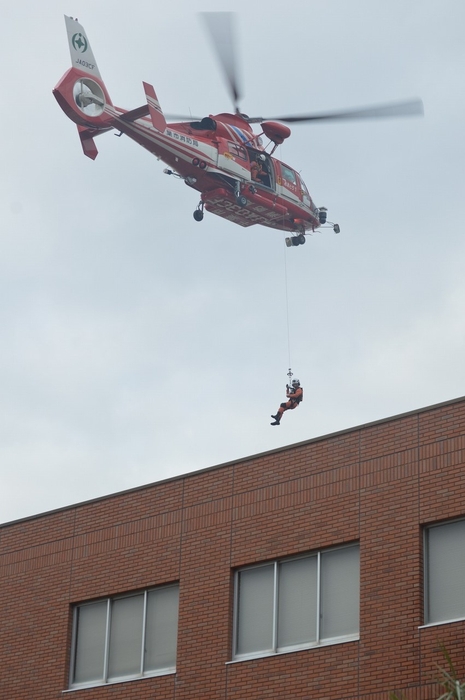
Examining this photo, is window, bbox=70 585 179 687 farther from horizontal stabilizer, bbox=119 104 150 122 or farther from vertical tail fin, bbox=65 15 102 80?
vertical tail fin, bbox=65 15 102 80

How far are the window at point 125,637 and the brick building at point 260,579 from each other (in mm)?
26

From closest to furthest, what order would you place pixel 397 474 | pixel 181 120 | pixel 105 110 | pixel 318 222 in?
pixel 397 474, pixel 105 110, pixel 181 120, pixel 318 222

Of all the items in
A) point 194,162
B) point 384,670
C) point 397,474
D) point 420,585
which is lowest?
point 384,670

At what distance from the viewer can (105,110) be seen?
102ft

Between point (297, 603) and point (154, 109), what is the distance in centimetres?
1445

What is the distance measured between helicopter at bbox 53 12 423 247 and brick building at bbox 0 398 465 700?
10.2 meters

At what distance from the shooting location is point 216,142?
3338cm

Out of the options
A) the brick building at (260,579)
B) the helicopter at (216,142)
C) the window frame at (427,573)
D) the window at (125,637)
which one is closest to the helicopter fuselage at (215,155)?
the helicopter at (216,142)

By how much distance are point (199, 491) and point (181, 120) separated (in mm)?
13443

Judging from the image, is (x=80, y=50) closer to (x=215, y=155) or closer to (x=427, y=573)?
(x=215, y=155)

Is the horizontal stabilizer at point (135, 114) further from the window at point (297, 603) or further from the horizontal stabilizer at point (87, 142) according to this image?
the window at point (297, 603)

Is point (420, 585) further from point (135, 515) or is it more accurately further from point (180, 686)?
point (135, 515)

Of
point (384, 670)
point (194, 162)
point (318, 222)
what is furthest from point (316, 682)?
point (318, 222)

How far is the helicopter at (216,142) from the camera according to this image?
31.2 metres
